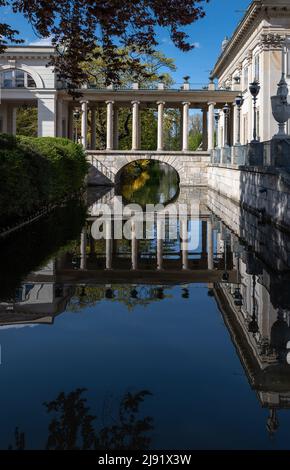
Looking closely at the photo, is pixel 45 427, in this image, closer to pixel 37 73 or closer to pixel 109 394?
pixel 109 394

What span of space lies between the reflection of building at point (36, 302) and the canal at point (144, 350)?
0.6 inches

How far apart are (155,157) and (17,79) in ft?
40.8

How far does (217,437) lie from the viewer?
4.22 metres

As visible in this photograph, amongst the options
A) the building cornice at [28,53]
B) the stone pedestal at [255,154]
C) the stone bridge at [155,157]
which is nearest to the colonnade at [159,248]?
the stone pedestal at [255,154]

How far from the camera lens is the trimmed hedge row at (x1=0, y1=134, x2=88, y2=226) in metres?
15.2

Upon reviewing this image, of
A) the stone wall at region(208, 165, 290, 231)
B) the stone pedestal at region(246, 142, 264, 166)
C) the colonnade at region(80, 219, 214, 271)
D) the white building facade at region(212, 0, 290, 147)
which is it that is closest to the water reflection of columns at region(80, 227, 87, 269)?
the colonnade at region(80, 219, 214, 271)

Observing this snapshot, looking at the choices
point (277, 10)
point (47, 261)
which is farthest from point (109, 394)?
point (277, 10)

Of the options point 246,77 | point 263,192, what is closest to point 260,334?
point 263,192

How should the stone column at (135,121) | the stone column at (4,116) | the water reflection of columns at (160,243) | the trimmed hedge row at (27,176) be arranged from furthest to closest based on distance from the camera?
the stone column at (4,116)
the stone column at (135,121)
the trimmed hedge row at (27,176)
the water reflection of columns at (160,243)

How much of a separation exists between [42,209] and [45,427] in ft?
53.1

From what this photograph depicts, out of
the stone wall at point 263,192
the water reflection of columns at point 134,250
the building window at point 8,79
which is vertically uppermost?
the building window at point 8,79

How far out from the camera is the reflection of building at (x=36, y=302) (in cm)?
763

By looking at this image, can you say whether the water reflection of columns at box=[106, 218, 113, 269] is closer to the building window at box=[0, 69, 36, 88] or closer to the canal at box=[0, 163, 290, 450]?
the canal at box=[0, 163, 290, 450]

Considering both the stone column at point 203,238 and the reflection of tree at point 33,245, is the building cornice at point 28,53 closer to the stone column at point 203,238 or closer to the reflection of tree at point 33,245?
the reflection of tree at point 33,245
